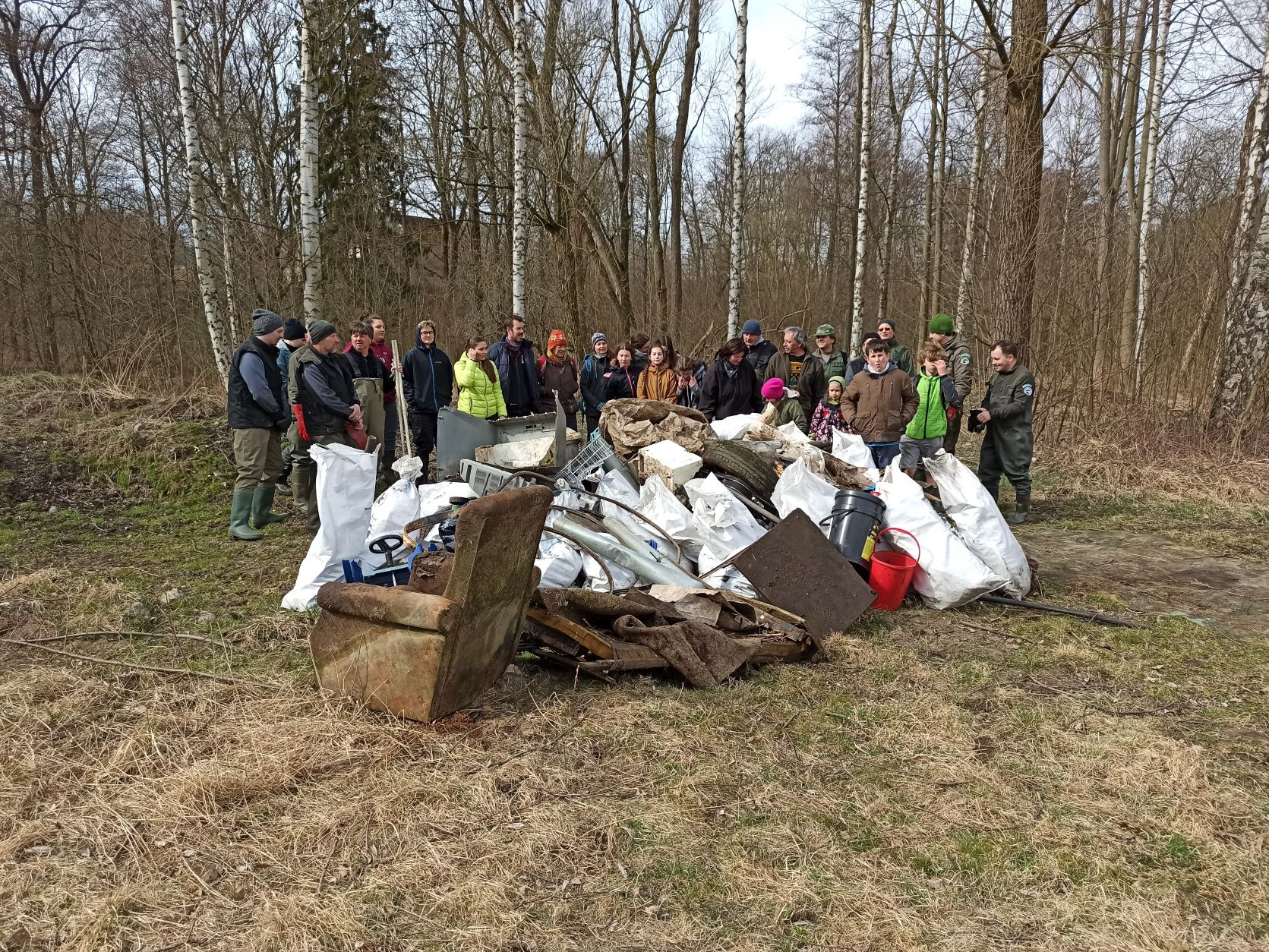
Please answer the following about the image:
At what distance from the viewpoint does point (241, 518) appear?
637 centimetres

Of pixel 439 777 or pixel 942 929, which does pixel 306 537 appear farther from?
pixel 942 929

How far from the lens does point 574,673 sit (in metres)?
3.87

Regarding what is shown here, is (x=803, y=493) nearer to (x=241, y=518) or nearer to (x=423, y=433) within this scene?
(x=423, y=433)

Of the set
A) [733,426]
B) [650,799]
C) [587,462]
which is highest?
[733,426]

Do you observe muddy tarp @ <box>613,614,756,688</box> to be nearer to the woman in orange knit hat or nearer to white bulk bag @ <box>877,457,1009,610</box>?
white bulk bag @ <box>877,457,1009,610</box>

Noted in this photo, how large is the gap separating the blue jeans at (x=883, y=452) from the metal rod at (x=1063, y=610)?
6.10 ft

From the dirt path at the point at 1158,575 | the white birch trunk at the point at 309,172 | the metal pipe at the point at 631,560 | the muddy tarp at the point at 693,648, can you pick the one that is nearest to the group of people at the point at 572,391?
the dirt path at the point at 1158,575

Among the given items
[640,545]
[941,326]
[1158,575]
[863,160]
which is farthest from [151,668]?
[863,160]

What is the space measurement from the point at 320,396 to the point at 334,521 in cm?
194

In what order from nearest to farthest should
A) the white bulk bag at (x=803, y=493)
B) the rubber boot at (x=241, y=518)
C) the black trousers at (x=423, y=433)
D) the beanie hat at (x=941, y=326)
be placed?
the white bulk bag at (x=803, y=493)
the rubber boot at (x=241, y=518)
the beanie hat at (x=941, y=326)
the black trousers at (x=423, y=433)

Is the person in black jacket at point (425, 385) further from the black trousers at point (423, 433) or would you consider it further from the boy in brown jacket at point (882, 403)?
the boy in brown jacket at point (882, 403)

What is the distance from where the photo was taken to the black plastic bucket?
5.05 meters

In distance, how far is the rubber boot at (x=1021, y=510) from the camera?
7.25 metres

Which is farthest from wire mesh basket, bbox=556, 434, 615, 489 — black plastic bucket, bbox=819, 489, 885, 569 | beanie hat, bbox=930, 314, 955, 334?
beanie hat, bbox=930, 314, 955, 334
